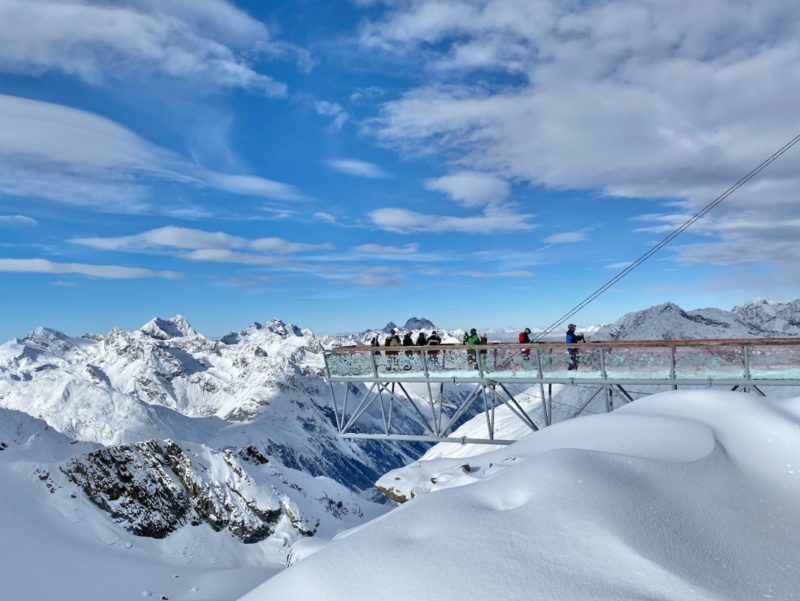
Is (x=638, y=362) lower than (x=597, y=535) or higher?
higher

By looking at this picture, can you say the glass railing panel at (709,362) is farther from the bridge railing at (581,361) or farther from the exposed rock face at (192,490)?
the exposed rock face at (192,490)

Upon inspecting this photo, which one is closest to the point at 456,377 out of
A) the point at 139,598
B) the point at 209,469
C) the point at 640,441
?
the point at 640,441

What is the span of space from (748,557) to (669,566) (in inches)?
62.0

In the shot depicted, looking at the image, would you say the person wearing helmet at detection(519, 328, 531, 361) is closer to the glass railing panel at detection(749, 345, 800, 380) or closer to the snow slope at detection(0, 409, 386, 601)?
the glass railing panel at detection(749, 345, 800, 380)

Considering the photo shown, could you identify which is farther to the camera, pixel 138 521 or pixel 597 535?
pixel 138 521

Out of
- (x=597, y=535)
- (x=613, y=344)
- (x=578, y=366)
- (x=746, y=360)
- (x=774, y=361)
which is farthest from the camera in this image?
(x=578, y=366)

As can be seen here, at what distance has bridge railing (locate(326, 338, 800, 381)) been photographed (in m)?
19.2

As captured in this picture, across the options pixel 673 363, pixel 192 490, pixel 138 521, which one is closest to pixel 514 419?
pixel 192 490

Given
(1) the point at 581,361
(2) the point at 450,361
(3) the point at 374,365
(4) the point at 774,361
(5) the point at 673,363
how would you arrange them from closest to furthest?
1. (4) the point at 774,361
2. (5) the point at 673,363
3. (1) the point at 581,361
4. (2) the point at 450,361
5. (3) the point at 374,365

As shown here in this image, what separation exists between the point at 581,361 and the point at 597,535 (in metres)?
16.6

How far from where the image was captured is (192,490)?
68.4 m

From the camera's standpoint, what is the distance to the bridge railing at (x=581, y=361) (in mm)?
19234

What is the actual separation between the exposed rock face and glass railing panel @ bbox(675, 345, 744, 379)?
177 ft

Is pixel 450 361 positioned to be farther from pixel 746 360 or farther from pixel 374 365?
pixel 746 360
